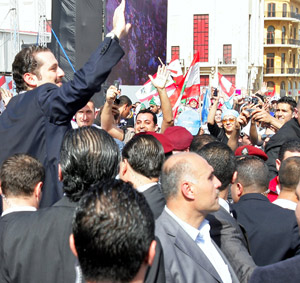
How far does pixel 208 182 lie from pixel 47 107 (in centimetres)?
101

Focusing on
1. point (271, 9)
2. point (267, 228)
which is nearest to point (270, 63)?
point (271, 9)

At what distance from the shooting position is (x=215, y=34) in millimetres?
55094

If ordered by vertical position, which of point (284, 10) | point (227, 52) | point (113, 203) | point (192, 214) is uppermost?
point (284, 10)

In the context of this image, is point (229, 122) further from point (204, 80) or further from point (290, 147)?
point (204, 80)

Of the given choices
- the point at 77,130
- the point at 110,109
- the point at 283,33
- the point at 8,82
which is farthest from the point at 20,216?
the point at 283,33

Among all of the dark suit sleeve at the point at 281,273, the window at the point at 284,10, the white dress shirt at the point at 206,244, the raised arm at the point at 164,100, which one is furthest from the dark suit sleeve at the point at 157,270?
the window at the point at 284,10

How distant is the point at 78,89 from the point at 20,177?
58 cm

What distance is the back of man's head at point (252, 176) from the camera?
4.61m

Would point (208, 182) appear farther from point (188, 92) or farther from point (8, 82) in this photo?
point (8, 82)

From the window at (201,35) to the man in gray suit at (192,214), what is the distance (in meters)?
52.5

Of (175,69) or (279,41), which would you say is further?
(279,41)

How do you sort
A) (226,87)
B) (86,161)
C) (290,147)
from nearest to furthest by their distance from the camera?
1. (86,161)
2. (290,147)
3. (226,87)

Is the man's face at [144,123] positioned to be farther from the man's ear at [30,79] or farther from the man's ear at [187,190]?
the man's ear at [187,190]

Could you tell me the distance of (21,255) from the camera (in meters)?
2.71
